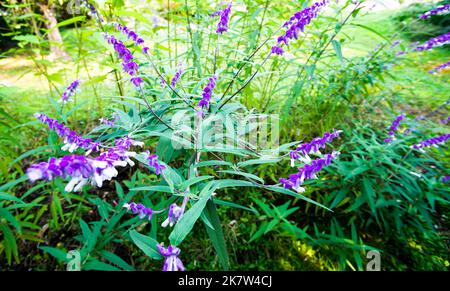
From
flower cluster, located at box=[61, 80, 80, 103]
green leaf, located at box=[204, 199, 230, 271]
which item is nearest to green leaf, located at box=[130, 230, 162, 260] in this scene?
green leaf, located at box=[204, 199, 230, 271]

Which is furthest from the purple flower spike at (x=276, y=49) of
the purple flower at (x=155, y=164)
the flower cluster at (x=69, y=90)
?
the flower cluster at (x=69, y=90)

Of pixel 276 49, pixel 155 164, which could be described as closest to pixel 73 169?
pixel 155 164

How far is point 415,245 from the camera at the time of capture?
151 centimetres

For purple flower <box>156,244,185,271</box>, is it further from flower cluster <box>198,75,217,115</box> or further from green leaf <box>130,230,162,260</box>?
flower cluster <box>198,75,217,115</box>

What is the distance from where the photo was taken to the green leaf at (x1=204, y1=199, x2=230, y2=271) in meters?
0.68

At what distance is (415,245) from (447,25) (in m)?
4.81

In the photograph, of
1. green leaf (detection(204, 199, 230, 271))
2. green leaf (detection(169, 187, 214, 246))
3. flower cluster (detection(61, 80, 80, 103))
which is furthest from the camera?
flower cluster (detection(61, 80, 80, 103))

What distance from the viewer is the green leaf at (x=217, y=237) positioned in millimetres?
681

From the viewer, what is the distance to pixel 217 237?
704 millimetres

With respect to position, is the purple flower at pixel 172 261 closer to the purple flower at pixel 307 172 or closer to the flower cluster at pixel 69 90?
the purple flower at pixel 307 172

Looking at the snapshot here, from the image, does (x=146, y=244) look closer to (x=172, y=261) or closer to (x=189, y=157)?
(x=172, y=261)

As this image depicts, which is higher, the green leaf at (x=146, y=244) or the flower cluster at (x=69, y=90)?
the flower cluster at (x=69, y=90)

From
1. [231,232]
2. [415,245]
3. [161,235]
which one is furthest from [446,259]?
[161,235]
